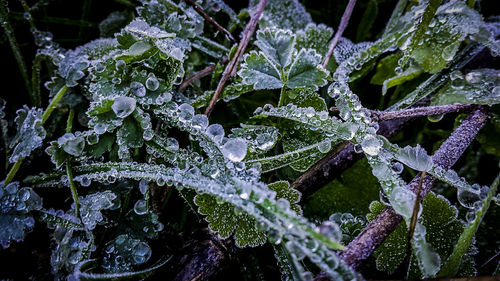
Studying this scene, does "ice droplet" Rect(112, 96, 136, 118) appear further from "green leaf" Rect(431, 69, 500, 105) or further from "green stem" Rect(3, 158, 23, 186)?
"green leaf" Rect(431, 69, 500, 105)

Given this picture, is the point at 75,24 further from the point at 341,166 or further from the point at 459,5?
the point at 459,5

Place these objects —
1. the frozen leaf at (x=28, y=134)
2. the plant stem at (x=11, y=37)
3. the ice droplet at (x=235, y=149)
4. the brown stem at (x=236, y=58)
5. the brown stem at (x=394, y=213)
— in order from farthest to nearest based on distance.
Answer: the plant stem at (x=11, y=37)
the brown stem at (x=236, y=58)
the frozen leaf at (x=28, y=134)
the ice droplet at (x=235, y=149)
the brown stem at (x=394, y=213)

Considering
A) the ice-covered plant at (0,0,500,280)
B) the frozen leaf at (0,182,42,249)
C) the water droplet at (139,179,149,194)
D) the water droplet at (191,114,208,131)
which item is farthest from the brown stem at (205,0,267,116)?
the frozen leaf at (0,182,42,249)

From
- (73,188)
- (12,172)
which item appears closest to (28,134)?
(12,172)

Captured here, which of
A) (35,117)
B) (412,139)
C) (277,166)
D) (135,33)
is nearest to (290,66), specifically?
(277,166)

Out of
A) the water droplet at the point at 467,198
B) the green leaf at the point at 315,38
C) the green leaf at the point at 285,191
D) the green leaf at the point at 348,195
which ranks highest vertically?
the green leaf at the point at 315,38

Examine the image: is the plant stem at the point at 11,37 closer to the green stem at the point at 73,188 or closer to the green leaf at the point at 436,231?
the green stem at the point at 73,188

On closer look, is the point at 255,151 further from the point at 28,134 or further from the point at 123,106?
the point at 28,134

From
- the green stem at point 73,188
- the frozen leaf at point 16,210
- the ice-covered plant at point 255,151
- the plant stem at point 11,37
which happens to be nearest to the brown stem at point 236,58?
the ice-covered plant at point 255,151
